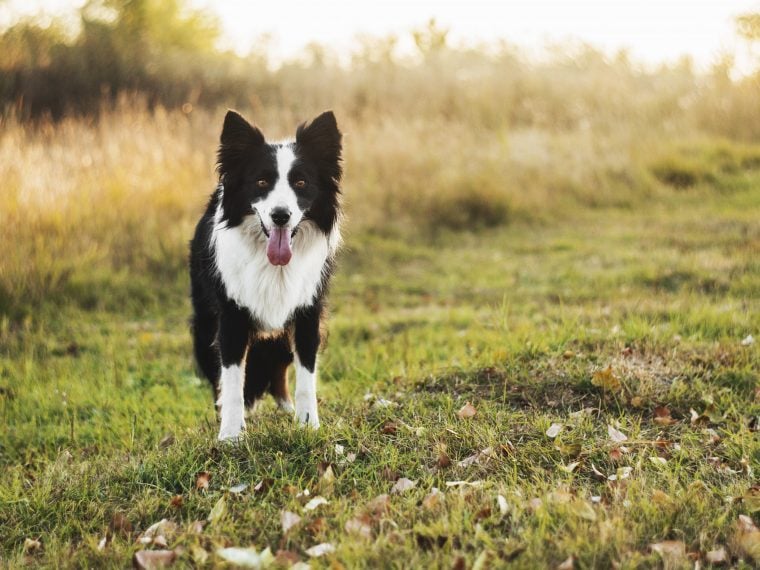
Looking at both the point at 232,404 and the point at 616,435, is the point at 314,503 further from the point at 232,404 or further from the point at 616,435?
the point at 616,435

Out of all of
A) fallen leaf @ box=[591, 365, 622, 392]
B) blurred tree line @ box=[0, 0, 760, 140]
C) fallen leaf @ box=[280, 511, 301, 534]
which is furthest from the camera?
blurred tree line @ box=[0, 0, 760, 140]

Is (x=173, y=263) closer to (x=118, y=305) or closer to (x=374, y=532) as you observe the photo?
(x=118, y=305)

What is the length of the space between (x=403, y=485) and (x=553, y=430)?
2.74 feet

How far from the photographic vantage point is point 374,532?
294cm

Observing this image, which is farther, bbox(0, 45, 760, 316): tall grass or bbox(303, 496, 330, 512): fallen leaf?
bbox(0, 45, 760, 316): tall grass

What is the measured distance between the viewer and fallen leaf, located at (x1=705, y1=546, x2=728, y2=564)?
2.71m

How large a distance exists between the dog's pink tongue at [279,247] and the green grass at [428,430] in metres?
0.80

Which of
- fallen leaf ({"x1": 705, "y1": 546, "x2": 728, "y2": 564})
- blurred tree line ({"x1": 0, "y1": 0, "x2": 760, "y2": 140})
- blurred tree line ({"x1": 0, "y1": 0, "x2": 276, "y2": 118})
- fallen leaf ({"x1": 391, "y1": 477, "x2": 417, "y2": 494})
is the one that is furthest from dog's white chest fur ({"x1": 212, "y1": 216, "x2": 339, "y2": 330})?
blurred tree line ({"x1": 0, "y1": 0, "x2": 276, "y2": 118})

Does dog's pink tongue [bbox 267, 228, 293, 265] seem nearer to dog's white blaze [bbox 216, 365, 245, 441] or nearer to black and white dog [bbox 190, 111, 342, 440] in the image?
black and white dog [bbox 190, 111, 342, 440]

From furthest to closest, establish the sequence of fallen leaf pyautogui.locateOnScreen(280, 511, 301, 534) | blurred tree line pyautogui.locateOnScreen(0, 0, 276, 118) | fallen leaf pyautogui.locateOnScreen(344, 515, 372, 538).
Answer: blurred tree line pyautogui.locateOnScreen(0, 0, 276, 118) < fallen leaf pyautogui.locateOnScreen(280, 511, 301, 534) < fallen leaf pyautogui.locateOnScreen(344, 515, 372, 538)

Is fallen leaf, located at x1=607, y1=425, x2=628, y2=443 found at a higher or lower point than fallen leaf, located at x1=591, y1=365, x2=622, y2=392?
lower

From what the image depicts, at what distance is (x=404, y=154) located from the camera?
12000 millimetres

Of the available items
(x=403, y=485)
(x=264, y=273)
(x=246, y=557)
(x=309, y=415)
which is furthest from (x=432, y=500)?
(x=264, y=273)

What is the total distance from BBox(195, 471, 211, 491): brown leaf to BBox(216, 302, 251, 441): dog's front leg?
0.38 meters
